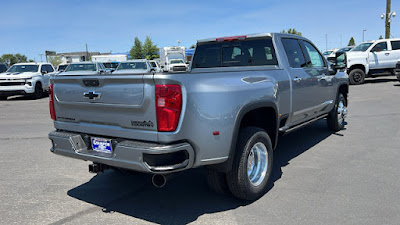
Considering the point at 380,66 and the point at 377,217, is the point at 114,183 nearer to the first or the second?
the point at 377,217

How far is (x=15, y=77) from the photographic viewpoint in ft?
53.3

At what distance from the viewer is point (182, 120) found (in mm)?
2988

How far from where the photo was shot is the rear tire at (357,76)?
17.4 metres

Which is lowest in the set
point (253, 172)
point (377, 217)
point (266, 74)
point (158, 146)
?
point (377, 217)

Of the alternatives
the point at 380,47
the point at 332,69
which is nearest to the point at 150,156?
the point at 332,69

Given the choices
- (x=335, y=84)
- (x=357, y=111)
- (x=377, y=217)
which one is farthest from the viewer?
(x=357, y=111)

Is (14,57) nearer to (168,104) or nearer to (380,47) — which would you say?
(380,47)

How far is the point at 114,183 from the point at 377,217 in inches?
124

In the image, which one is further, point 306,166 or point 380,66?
point 380,66

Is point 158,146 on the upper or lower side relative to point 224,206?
upper

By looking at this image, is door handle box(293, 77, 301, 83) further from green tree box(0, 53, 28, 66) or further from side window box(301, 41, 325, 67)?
green tree box(0, 53, 28, 66)

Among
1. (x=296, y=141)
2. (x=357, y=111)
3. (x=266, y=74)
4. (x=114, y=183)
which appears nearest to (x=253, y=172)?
(x=266, y=74)

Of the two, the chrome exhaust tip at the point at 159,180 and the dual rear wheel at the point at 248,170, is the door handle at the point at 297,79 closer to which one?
the dual rear wheel at the point at 248,170

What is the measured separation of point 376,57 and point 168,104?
1688cm
